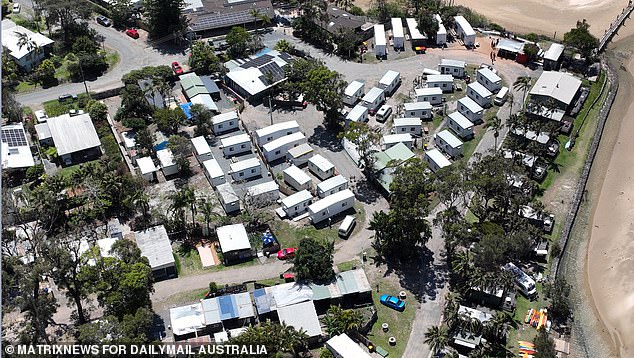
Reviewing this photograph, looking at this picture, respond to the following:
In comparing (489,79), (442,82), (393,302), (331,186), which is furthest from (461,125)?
(393,302)

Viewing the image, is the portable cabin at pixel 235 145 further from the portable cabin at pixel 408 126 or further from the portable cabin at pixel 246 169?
the portable cabin at pixel 408 126

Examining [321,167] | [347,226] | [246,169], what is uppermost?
[321,167]

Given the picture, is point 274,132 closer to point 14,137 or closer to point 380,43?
point 380,43

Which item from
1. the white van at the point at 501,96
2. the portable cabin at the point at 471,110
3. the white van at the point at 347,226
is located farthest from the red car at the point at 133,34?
the white van at the point at 501,96

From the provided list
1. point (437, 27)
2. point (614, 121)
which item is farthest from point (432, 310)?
point (437, 27)

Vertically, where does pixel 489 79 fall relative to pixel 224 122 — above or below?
above

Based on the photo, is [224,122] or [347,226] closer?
[347,226]

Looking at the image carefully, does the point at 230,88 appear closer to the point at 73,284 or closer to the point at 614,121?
the point at 73,284

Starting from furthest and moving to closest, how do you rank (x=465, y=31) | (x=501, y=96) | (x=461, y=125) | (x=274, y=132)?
(x=465, y=31) < (x=501, y=96) < (x=461, y=125) < (x=274, y=132)
